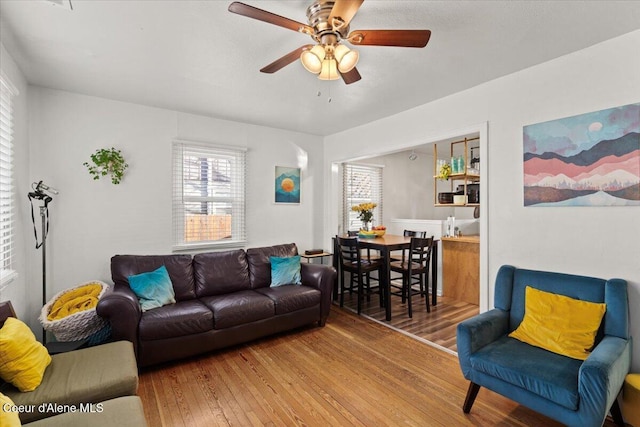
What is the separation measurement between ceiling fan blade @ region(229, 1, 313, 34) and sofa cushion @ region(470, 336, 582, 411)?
231 cm

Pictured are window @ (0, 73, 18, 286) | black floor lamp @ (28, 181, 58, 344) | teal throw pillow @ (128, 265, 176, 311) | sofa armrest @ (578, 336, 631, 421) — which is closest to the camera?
sofa armrest @ (578, 336, 631, 421)

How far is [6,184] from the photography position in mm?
2469


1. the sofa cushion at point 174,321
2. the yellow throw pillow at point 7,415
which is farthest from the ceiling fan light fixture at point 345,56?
the sofa cushion at point 174,321

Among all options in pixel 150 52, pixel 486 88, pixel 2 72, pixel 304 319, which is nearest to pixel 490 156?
pixel 486 88

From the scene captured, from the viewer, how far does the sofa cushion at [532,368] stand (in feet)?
5.58

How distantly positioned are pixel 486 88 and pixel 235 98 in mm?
2473

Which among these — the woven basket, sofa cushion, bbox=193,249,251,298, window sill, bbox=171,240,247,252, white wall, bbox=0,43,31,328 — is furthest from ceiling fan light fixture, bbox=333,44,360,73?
window sill, bbox=171,240,247,252

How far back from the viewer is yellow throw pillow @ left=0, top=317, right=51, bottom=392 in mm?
1604

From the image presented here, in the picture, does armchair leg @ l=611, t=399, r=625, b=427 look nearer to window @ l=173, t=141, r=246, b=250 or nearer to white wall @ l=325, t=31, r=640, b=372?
white wall @ l=325, t=31, r=640, b=372

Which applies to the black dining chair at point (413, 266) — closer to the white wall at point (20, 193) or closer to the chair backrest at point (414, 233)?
the chair backrest at point (414, 233)

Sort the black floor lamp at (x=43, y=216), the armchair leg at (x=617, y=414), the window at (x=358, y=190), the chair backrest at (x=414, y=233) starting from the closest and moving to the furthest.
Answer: the armchair leg at (x=617, y=414)
the black floor lamp at (x=43, y=216)
the chair backrest at (x=414, y=233)
the window at (x=358, y=190)

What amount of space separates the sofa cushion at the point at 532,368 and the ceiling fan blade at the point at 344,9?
2207 millimetres

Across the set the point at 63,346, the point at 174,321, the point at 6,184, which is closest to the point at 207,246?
the point at 174,321

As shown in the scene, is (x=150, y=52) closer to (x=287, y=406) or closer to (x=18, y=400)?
(x=18, y=400)
